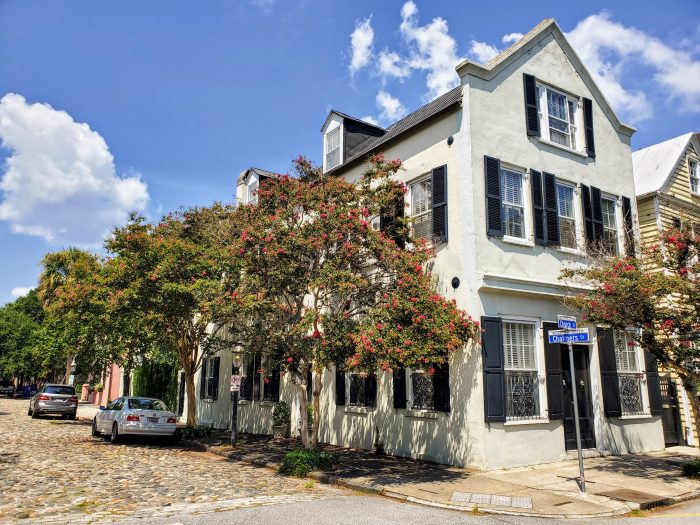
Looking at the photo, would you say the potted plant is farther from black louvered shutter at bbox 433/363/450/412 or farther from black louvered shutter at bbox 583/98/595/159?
black louvered shutter at bbox 583/98/595/159

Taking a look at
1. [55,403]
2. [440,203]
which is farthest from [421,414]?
[55,403]

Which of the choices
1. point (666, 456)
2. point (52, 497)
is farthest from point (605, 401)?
point (52, 497)

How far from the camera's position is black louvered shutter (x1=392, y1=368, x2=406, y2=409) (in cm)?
1356

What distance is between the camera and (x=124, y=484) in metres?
9.80

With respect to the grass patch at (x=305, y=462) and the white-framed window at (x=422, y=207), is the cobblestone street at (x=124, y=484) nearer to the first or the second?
the grass patch at (x=305, y=462)

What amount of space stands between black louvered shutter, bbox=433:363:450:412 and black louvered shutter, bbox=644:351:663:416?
21.6ft

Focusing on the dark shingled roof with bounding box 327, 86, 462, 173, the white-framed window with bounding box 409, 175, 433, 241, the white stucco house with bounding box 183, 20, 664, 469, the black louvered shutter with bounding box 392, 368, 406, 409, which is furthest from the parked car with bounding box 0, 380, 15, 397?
the white-framed window with bounding box 409, 175, 433, 241

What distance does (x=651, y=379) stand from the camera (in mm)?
15242

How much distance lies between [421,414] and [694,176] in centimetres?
1431

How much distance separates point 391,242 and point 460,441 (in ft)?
15.0

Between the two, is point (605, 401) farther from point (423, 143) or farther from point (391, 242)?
point (423, 143)

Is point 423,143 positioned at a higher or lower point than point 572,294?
higher

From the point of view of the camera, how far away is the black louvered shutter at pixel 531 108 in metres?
14.3

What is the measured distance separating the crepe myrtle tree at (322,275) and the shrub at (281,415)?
5918mm
